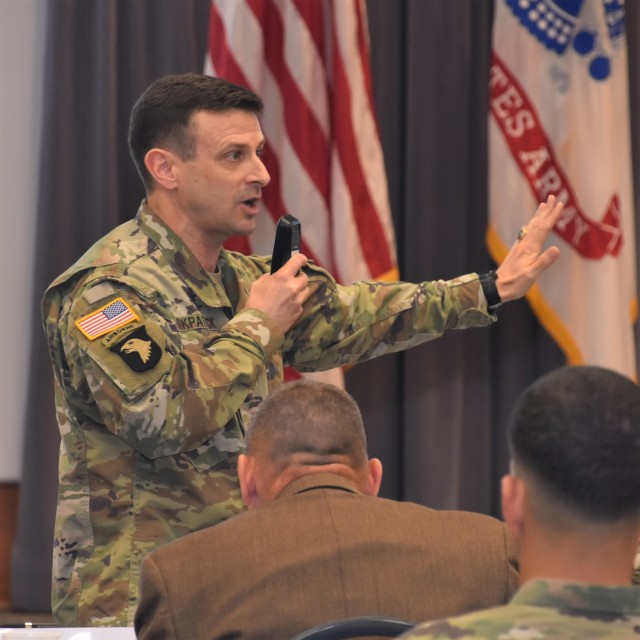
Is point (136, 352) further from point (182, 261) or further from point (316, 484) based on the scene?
point (316, 484)

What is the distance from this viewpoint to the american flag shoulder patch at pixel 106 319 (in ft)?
7.72

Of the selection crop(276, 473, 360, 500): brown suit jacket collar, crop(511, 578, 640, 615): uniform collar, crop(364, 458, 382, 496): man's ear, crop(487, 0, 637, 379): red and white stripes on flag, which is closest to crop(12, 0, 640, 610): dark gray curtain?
crop(487, 0, 637, 379): red and white stripes on flag

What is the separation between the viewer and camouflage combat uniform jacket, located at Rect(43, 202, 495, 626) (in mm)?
2332

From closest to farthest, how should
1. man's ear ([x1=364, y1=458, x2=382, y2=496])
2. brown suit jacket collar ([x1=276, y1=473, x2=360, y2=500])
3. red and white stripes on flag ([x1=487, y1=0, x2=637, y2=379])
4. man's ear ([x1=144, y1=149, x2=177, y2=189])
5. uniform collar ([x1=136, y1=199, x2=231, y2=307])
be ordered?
1. brown suit jacket collar ([x1=276, y1=473, x2=360, y2=500])
2. man's ear ([x1=364, y1=458, x2=382, y2=496])
3. uniform collar ([x1=136, y1=199, x2=231, y2=307])
4. man's ear ([x1=144, y1=149, x2=177, y2=189])
5. red and white stripes on flag ([x1=487, y1=0, x2=637, y2=379])

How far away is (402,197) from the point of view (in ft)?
14.4

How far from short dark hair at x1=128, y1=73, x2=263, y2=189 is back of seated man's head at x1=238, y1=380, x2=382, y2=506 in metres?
1.03

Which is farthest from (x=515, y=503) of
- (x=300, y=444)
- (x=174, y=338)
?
(x=174, y=338)

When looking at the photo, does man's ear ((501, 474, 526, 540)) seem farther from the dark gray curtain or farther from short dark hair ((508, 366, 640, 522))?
the dark gray curtain

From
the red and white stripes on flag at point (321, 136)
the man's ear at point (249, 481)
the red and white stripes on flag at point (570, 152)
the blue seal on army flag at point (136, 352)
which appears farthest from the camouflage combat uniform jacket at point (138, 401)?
the red and white stripes on flag at point (570, 152)

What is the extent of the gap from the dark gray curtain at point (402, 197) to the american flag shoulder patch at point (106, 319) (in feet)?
5.80

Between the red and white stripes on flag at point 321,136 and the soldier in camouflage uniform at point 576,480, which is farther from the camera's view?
the red and white stripes on flag at point 321,136

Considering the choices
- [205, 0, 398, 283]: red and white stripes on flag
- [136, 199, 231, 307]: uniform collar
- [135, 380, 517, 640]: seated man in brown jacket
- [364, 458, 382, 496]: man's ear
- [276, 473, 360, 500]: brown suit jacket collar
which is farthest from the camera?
[205, 0, 398, 283]: red and white stripes on flag

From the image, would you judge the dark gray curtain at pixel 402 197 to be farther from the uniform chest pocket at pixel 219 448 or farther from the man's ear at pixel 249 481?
the man's ear at pixel 249 481

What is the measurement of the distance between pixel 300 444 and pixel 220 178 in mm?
1073
